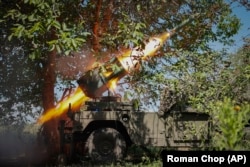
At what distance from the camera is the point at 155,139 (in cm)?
1274

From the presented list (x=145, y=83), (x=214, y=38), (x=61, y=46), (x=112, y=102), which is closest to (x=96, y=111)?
(x=112, y=102)

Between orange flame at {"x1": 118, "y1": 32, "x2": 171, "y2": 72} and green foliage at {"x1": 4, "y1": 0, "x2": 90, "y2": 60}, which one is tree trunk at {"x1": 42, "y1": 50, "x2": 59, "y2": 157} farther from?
green foliage at {"x1": 4, "y1": 0, "x2": 90, "y2": 60}

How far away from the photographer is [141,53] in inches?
503

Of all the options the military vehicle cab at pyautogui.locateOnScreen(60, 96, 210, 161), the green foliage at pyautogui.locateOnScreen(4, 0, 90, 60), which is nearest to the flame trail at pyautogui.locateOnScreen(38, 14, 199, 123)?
the military vehicle cab at pyautogui.locateOnScreen(60, 96, 210, 161)

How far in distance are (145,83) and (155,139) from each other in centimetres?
165

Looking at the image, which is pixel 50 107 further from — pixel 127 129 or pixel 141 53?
pixel 141 53

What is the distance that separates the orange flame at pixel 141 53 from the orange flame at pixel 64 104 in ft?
6.81

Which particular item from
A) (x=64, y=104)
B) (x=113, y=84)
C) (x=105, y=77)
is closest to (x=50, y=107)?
(x=64, y=104)

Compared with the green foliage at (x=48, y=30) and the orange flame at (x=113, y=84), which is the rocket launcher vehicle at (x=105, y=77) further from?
the green foliage at (x=48, y=30)

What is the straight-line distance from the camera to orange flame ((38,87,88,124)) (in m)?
14.2

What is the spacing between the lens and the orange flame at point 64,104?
46.4ft

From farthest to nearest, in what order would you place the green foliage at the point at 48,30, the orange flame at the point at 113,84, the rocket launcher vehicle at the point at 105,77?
1. the orange flame at the point at 113,84
2. the rocket launcher vehicle at the point at 105,77
3. the green foliage at the point at 48,30

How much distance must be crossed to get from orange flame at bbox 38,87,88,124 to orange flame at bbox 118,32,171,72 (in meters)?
2.07

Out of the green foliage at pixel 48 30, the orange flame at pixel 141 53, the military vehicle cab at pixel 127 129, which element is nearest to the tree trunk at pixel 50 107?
the military vehicle cab at pixel 127 129
